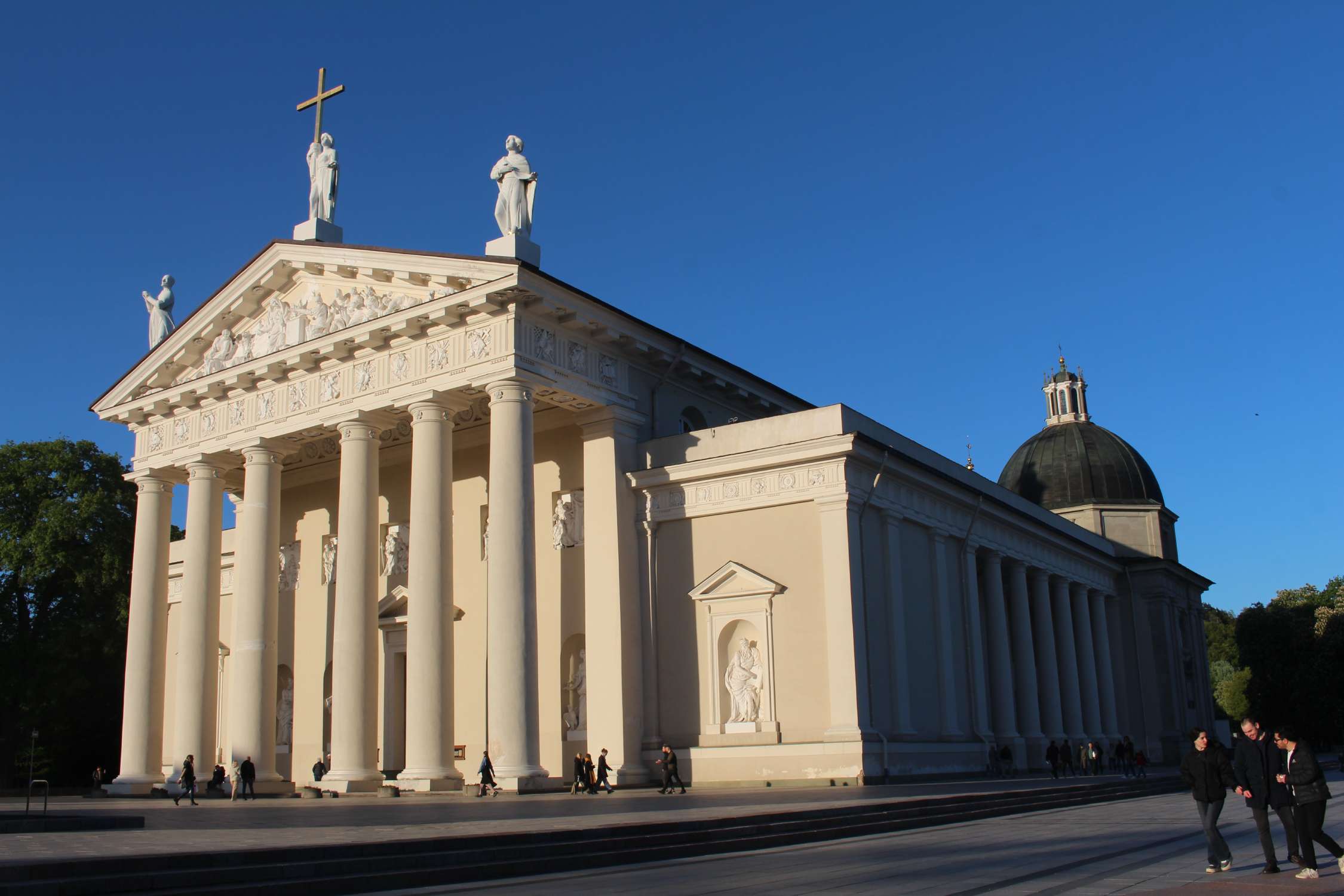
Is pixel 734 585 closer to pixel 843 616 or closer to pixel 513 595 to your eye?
pixel 843 616

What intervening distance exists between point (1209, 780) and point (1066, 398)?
157ft

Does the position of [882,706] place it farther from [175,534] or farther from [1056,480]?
[175,534]

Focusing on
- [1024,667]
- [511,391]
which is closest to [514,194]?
[511,391]

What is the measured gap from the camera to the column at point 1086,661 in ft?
127

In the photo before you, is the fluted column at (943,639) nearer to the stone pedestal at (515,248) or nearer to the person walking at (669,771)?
the person walking at (669,771)

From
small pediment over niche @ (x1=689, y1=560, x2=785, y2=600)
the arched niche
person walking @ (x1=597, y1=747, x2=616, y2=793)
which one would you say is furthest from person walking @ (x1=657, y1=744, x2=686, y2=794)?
small pediment over niche @ (x1=689, y1=560, x2=785, y2=600)

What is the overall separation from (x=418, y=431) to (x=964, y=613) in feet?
44.3

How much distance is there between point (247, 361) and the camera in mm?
28766

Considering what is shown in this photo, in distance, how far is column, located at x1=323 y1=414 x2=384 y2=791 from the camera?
25.0 meters

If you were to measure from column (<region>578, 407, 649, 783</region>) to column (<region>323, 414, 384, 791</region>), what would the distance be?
4000 mm

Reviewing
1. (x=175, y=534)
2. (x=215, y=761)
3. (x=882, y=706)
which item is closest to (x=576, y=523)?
(x=882, y=706)

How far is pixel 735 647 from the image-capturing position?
84.7ft

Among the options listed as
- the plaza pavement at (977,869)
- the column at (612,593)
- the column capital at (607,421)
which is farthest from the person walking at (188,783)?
the plaza pavement at (977,869)

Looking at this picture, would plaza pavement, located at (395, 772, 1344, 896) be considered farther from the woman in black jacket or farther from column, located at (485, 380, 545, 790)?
column, located at (485, 380, 545, 790)
